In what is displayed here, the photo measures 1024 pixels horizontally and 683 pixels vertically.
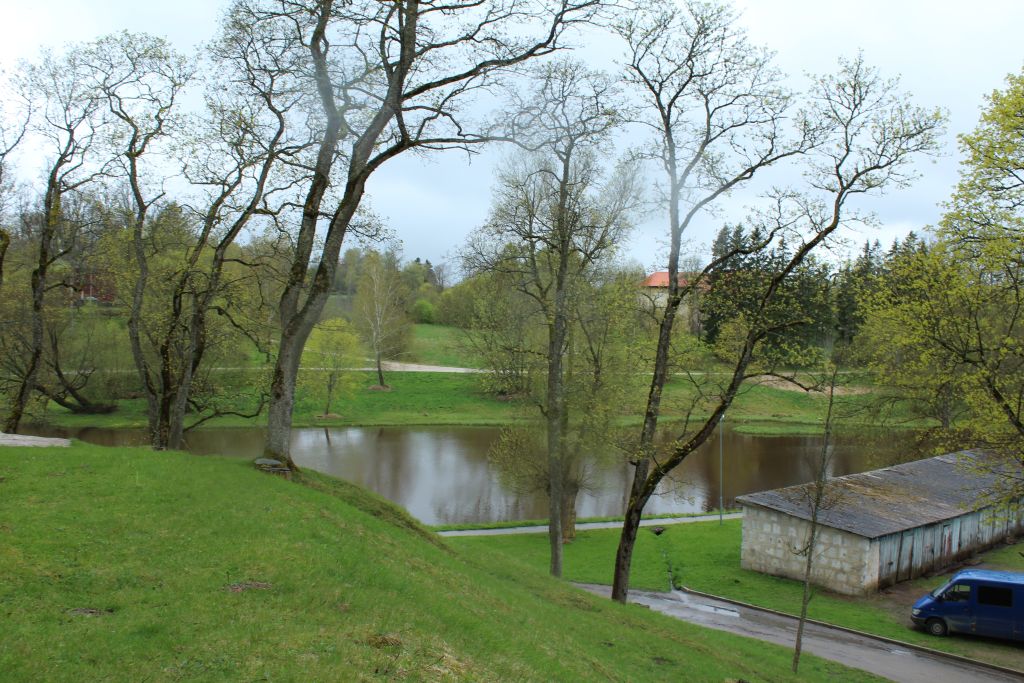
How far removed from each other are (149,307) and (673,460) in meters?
20.8

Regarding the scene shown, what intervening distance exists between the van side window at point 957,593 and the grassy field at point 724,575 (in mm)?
1068

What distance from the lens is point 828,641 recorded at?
18.5 metres

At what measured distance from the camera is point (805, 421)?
188 feet

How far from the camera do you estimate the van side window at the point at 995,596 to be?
1861 cm

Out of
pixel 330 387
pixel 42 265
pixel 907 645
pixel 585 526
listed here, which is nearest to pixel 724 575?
pixel 907 645

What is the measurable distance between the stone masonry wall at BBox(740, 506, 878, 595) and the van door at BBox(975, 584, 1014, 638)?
335 centimetres

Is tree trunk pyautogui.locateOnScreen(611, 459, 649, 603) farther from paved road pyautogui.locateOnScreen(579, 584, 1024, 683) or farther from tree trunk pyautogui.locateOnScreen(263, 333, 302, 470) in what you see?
tree trunk pyautogui.locateOnScreen(263, 333, 302, 470)

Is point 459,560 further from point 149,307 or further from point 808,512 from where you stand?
point 149,307

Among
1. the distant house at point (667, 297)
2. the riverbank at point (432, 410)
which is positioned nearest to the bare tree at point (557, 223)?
the distant house at point (667, 297)

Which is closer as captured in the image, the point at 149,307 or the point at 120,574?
the point at 120,574

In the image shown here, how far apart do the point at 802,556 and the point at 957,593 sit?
16.0 feet

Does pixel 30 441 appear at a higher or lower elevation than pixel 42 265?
lower

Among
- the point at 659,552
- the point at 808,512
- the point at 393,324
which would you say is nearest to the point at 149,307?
the point at 659,552

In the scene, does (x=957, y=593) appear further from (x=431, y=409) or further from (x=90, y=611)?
(x=431, y=409)
